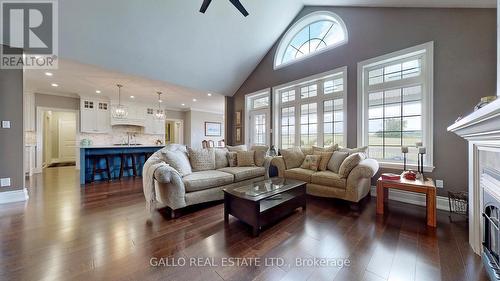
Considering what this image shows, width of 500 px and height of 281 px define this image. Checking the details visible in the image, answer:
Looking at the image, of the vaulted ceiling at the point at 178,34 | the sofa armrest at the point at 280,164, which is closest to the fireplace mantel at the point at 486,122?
the vaulted ceiling at the point at 178,34

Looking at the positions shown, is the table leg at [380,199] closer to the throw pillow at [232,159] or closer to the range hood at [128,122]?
the throw pillow at [232,159]

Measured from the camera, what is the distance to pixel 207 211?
2684 mm

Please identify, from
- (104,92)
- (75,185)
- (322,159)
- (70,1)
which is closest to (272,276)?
(322,159)

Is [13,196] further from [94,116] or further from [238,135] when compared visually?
[238,135]

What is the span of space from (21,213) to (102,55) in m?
2.83

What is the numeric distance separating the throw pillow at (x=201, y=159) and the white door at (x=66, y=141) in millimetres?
8628

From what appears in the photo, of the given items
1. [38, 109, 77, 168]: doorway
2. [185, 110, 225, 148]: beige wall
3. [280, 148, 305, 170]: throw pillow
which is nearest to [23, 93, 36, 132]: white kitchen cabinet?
[38, 109, 77, 168]: doorway

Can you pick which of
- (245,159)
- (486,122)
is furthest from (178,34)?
(486,122)

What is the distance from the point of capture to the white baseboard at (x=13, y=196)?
Answer: 300 centimetres

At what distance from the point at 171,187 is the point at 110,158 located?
3.68 metres

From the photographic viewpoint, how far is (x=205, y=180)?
2.78 meters

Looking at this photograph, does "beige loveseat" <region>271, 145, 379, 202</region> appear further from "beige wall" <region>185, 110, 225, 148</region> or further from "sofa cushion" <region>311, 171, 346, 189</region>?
"beige wall" <region>185, 110, 225, 148</region>

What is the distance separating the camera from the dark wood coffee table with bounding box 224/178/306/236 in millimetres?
2013

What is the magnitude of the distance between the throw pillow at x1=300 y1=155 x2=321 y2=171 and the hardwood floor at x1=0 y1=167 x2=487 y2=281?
31.5 inches
